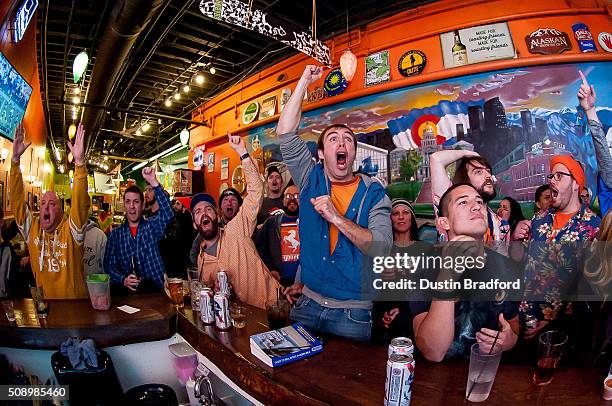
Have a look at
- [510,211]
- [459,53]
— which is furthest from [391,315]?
[459,53]

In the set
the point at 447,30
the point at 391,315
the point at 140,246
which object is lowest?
the point at 391,315

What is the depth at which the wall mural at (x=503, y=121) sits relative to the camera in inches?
132

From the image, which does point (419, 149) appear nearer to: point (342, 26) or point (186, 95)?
point (342, 26)

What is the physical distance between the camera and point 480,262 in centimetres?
163

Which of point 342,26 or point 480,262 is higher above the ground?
point 342,26

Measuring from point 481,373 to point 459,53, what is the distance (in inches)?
137

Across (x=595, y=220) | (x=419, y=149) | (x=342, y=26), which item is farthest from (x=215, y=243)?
(x=342, y=26)

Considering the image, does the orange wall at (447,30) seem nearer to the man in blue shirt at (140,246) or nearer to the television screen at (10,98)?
the man in blue shirt at (140,246)

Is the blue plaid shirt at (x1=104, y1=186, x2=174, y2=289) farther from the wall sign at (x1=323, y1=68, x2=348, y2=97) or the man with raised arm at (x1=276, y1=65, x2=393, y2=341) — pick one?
the wall sign at (x1=323, y1=68, x2=348, y2=97)

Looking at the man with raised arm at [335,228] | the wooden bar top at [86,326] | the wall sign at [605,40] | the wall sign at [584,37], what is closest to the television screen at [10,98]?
the wooden bar top at [86,326]

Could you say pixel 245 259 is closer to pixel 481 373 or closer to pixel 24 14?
pixel 481 373

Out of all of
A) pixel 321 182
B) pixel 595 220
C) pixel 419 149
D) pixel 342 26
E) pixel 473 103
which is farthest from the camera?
pixel 342 26

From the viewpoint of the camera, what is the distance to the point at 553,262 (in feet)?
8.09

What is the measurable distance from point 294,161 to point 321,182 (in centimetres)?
21
